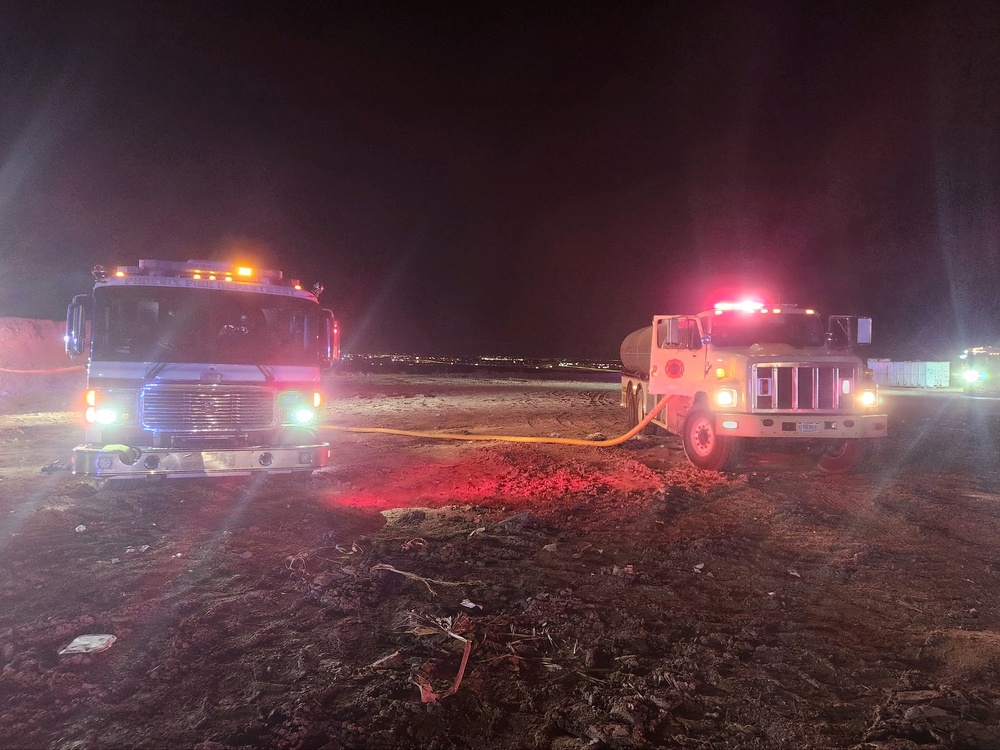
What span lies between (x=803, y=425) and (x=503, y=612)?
6.34 m

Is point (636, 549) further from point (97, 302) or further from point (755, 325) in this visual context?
point (97, 302)

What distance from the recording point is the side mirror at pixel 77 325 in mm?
7305

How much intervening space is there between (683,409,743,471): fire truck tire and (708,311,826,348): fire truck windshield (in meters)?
1.26

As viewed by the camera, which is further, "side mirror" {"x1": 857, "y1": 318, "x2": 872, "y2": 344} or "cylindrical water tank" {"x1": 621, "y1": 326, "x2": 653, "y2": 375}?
"cylindrical water tank" {"x1": 621, "y1": 326, "x2": 653, "y2": 375}

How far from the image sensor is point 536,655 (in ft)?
13.3

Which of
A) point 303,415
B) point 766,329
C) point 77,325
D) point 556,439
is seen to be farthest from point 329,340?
point 766,329

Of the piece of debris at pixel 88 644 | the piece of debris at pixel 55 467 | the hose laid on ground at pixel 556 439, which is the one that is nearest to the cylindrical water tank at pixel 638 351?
the hose laid on ground at pixel 556 439

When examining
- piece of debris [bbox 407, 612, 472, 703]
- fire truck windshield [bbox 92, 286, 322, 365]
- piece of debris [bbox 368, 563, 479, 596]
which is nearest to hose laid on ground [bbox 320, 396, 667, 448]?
fire truck windshield [bbox 92, 286, 322, 365]

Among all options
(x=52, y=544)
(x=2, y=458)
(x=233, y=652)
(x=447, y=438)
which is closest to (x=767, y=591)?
(x=233, y=652)

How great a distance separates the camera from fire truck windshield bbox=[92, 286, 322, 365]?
7309 mm

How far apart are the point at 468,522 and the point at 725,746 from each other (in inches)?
166

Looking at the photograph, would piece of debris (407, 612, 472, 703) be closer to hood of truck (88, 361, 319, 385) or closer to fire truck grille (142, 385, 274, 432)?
fire truck grille (142, 385, 274, 432)

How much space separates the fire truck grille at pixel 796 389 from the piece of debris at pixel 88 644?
818 cm

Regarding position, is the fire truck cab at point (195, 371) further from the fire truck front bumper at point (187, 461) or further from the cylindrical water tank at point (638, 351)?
the cylindrical water tank at point (638, 351)
